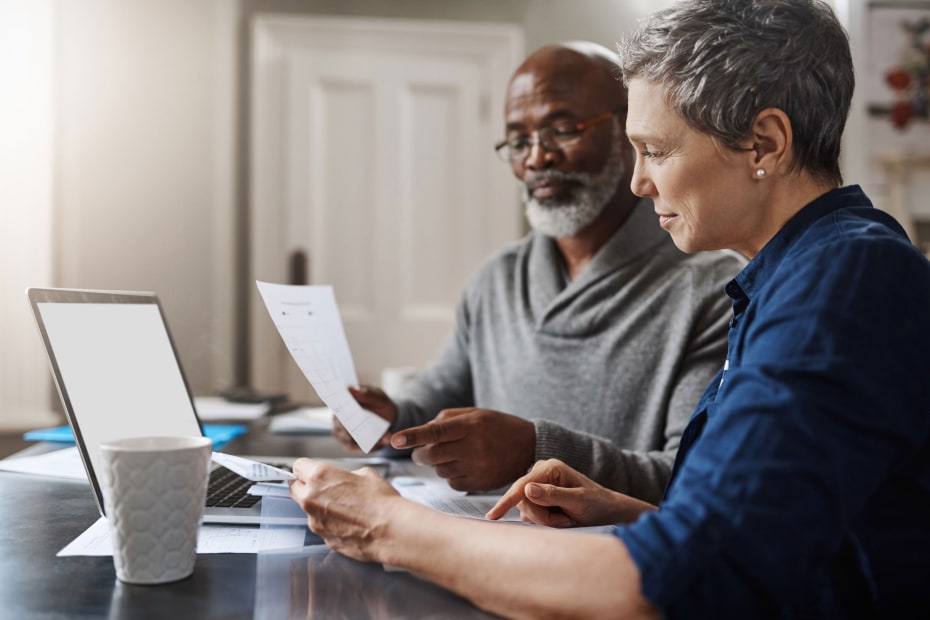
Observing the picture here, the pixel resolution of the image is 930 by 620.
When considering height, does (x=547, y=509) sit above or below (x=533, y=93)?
below

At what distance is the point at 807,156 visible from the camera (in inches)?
31.9

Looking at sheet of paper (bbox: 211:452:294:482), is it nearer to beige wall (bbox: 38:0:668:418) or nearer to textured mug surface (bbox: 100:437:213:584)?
textured mug surface (bbox: 100:437:213:584)

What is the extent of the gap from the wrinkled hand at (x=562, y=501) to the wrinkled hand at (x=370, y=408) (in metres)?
0.51

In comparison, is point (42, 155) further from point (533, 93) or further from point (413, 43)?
point (533, 93)

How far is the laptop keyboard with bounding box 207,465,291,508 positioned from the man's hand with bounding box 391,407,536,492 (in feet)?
0.74

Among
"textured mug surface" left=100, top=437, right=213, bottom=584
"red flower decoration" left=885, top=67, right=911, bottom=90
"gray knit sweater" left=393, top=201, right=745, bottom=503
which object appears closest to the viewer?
"textured mug surface" left=100, top=437, right=213, bottom=584

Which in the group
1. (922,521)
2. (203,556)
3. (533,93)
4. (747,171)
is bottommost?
(203,556)

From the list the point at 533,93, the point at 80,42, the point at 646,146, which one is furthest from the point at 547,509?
the point at 80,42

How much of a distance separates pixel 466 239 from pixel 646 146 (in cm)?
282

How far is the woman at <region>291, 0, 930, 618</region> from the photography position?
1.93ft

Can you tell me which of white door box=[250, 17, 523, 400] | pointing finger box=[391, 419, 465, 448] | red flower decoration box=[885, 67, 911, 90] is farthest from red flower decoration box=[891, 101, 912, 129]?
pointing finger box=[391, 419, 465, 448]

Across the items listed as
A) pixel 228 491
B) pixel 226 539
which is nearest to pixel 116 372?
pixel 228 491

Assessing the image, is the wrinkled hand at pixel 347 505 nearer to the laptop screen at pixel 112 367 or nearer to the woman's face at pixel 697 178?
the laptop screen at pixel 112 367

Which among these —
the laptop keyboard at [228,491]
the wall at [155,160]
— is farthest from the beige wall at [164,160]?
the laptop keyboard at [228,491]
